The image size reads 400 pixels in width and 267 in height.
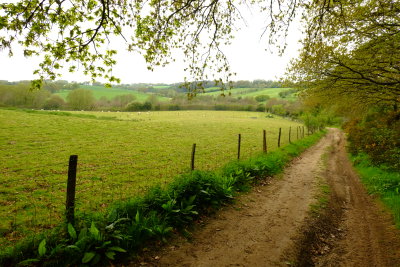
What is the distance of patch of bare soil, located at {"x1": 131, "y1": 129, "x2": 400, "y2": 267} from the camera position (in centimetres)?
439

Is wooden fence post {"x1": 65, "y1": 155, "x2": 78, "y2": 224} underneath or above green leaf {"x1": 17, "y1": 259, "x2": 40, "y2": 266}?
above

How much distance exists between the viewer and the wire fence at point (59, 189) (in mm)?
6370

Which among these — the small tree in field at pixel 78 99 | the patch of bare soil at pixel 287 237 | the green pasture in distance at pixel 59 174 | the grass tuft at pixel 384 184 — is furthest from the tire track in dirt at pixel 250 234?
the small tree in field at pixel 78 99

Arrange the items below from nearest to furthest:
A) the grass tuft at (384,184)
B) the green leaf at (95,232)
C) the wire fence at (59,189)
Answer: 1. the green leaf at (95,232)
2. the wire fence at (59,189)
3. the grass tuft at (384,184)

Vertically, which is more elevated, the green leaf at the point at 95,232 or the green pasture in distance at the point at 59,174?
the green leaf at the point at 95,232

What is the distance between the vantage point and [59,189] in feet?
30.4

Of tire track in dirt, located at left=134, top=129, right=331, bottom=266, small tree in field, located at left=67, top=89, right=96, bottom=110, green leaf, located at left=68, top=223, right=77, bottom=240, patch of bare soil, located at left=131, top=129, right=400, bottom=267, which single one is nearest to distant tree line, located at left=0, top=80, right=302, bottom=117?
small tree in field, located at left=67, top=89, right=96, bottom=110

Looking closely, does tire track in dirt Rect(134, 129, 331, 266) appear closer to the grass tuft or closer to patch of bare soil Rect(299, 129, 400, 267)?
patch of bare soil Rect(299, 129, 400, 267)

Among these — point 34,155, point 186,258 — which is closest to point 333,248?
point 186,258

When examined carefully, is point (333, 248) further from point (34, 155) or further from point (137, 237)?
point (34, 155)

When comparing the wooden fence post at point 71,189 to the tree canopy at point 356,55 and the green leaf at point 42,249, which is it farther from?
the tree canopy at point 356,55

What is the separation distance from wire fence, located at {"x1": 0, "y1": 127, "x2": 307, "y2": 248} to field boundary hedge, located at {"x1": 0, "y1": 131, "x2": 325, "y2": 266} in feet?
2.31

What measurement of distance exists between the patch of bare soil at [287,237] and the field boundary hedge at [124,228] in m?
0.41

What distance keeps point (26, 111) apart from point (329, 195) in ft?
165
